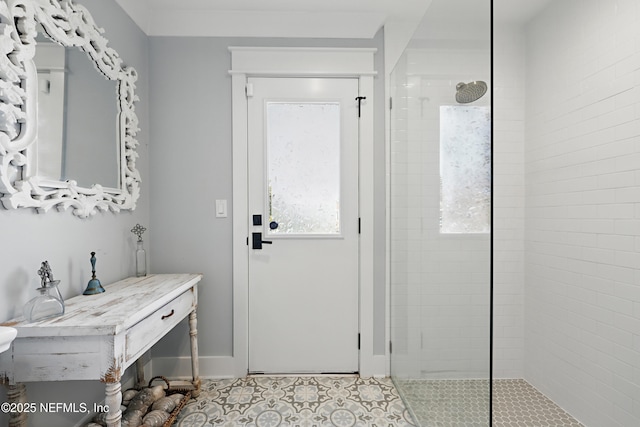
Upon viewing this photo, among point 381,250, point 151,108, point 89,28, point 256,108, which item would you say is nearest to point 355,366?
point 381,250

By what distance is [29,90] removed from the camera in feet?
3.89

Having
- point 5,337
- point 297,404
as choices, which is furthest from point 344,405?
point 5,337

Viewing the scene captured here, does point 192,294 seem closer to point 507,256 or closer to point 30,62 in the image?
point 30,62

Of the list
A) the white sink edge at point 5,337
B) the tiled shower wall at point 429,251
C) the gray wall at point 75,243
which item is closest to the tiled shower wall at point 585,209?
the tiled shower wall at point 429,251

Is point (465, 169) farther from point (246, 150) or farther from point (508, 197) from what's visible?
point (246, 150)

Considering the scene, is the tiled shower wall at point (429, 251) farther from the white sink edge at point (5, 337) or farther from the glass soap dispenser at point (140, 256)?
the glass soap dispenser at point (140, 256)

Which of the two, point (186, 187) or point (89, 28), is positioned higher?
point (89, 28)

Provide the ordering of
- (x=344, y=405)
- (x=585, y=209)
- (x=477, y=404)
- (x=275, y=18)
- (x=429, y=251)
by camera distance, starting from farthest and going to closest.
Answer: (x=275, y=18) → (x=344, y=405) → (x=585, y=209) → (x=429, y=251) → (x=477, y=404)

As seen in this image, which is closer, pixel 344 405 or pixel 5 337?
pixel 5 337

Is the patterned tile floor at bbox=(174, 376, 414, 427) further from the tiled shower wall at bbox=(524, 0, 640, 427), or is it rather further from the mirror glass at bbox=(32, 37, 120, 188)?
the mirror glass at bbox=(32, 37, 120, 188)

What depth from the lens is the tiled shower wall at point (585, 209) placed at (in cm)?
142

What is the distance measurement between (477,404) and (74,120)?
78.2 inches

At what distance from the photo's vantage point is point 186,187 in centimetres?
211

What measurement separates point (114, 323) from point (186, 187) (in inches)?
46.3
